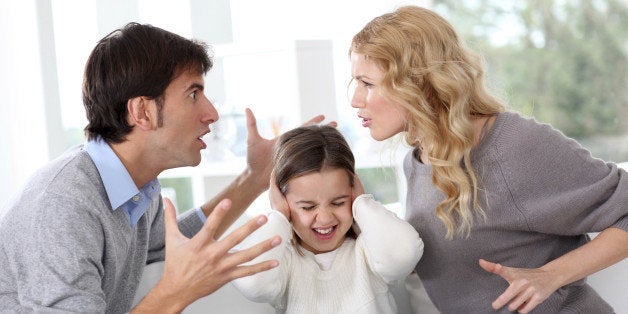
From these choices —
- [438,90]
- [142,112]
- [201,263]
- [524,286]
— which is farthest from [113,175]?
[524,286]

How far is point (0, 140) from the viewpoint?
3.21 m

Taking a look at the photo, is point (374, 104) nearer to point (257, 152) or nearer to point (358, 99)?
point (358, 99)

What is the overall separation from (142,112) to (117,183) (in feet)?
0.71

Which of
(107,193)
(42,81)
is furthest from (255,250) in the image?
(42,81)

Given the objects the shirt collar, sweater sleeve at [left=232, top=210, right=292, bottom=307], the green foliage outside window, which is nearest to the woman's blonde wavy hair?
sweater sleeve at [left=232, top=210, right=292, bottom=307]

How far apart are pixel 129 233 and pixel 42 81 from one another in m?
1.51

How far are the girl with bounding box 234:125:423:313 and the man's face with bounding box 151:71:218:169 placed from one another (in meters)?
0.24

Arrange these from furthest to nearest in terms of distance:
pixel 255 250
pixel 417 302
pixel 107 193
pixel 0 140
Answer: pixel 0 140 < pixel 417 302 < pixel 107 193 < pixel 255 250

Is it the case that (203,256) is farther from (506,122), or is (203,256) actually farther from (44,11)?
(44,11)

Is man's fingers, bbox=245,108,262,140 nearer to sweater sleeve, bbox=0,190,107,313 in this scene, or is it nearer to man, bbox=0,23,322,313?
man, bbox=0,23,322,313

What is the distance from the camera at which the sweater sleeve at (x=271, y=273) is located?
1828 mm

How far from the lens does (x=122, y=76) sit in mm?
1987

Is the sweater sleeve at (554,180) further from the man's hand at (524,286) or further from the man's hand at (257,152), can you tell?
the man's hand at (257,152)

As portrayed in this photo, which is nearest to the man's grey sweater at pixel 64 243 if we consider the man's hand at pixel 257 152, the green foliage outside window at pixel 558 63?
the man's hand at pixel 257 152
